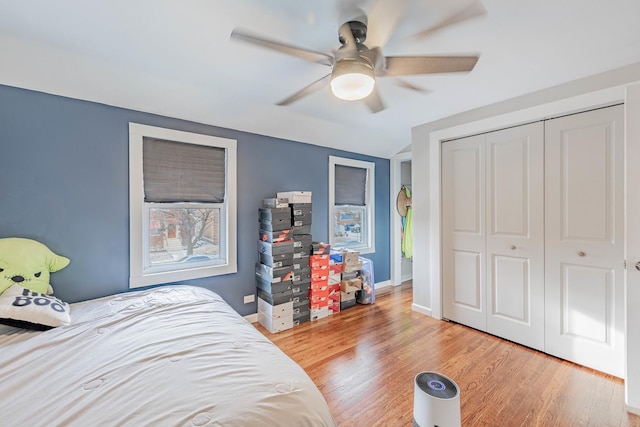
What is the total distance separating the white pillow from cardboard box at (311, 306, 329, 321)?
2.16m

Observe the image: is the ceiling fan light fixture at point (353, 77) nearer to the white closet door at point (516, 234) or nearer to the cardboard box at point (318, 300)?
the white closet door at point (516, 234)

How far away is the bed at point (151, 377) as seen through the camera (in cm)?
91

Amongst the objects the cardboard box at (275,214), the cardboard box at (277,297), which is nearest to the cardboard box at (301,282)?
the cardboard box at (277,297)

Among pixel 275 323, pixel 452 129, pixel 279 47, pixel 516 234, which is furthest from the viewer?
pixel 452 129

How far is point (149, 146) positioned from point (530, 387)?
3.66 meters

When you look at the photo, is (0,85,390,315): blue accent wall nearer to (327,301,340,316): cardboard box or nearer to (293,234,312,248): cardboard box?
(293,234,312,248): cardboard box

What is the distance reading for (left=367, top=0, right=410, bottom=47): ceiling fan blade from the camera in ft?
4.73

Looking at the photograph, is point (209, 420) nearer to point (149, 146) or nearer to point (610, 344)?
point (149, 146)

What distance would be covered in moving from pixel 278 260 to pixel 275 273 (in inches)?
5.5

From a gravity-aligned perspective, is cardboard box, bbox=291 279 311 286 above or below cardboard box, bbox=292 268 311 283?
below

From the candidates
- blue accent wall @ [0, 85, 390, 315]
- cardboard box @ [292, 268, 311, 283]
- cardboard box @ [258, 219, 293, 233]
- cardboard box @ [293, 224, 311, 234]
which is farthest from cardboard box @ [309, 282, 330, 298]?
blue accent wall @ [0, 85, 390, 315]

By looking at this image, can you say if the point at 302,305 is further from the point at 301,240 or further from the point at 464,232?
the point at 464,232

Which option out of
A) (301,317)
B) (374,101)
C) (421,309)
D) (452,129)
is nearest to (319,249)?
(301,317)

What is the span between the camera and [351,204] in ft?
13.5
